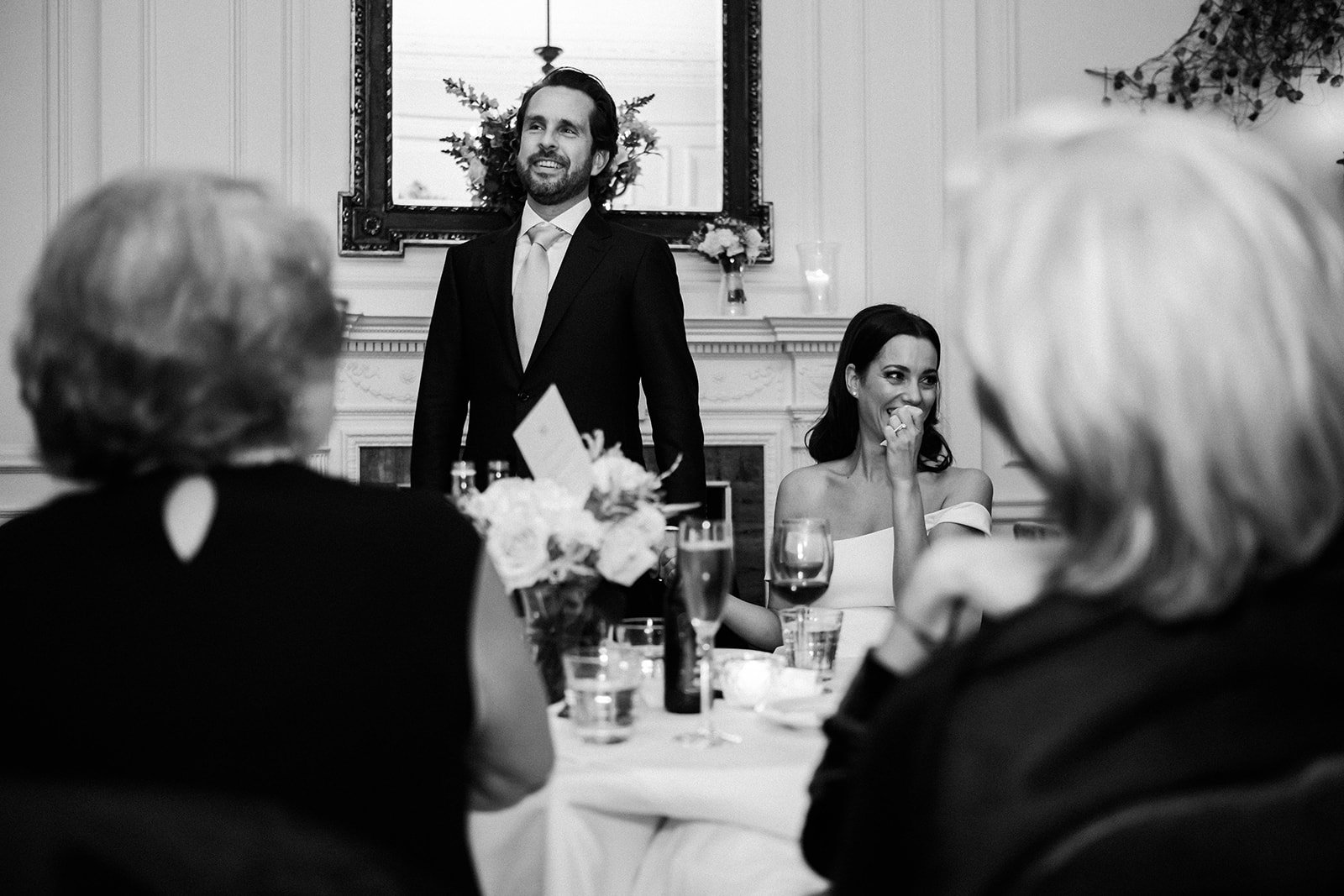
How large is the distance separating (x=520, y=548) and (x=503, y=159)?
266cm

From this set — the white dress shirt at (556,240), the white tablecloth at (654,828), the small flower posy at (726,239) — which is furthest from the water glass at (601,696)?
the small flower posy at (726,239)

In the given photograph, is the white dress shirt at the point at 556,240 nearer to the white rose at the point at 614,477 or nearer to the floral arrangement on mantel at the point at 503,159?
the floral arrangement on mantel at the point at 503,159

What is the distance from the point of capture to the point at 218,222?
0.92 metres

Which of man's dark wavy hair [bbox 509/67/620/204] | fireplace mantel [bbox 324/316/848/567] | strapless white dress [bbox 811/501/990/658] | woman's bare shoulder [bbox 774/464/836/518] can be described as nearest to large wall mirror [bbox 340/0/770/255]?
fireplace mantel [bbox 324/316/848/567]

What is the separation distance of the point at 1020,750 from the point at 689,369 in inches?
101

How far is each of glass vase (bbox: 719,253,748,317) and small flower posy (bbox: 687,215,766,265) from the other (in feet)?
0.07

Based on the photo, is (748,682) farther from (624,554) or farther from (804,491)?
(804,491)

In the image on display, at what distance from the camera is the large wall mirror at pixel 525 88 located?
4156 mm

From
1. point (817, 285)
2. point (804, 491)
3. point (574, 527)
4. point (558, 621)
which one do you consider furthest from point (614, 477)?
point (817, 285)

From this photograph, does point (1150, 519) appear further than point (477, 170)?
No

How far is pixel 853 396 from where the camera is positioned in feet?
10.2

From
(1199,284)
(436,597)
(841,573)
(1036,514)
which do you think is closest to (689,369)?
(841,573)

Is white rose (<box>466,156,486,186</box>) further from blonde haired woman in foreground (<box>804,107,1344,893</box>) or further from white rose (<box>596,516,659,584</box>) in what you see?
blonde haired woman in foreground (<box>804,107,1344,893</box>)

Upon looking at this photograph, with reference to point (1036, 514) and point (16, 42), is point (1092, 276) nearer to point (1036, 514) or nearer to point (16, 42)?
point (1036, 514)
